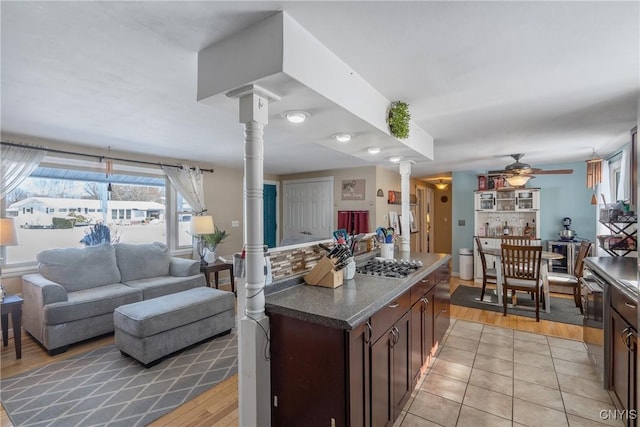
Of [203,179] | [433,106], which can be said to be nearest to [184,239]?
[203,179]

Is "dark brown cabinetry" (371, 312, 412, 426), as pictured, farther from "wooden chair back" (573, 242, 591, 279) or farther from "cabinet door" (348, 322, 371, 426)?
"wooden chair back" (573, 242, 591, 279)

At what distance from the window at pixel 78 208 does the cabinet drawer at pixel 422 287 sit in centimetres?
418

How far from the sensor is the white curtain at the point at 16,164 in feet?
10.6

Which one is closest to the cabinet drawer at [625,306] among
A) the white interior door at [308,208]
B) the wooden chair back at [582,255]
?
the wooden chair back at [582,255]

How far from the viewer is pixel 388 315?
1767 mm

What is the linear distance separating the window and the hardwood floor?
1.15 m

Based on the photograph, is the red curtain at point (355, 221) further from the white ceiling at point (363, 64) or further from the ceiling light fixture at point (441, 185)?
the ceiling light fixture at point (441, 185)

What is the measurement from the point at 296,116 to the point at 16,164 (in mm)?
3572

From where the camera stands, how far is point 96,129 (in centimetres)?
314

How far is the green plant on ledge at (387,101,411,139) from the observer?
7.66 ft

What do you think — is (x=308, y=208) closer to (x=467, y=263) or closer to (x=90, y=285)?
(x=467, y=263)

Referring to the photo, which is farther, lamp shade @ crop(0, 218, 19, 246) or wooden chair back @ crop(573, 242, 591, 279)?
wooden chair back @ crop(573, 242, 591, 279)

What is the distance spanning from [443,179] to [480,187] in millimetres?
1597

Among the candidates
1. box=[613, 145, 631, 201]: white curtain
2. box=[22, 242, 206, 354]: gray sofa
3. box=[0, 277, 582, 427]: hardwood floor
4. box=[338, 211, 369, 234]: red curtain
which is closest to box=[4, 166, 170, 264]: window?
box=[22, 242, 206, 354]: gray sofa
